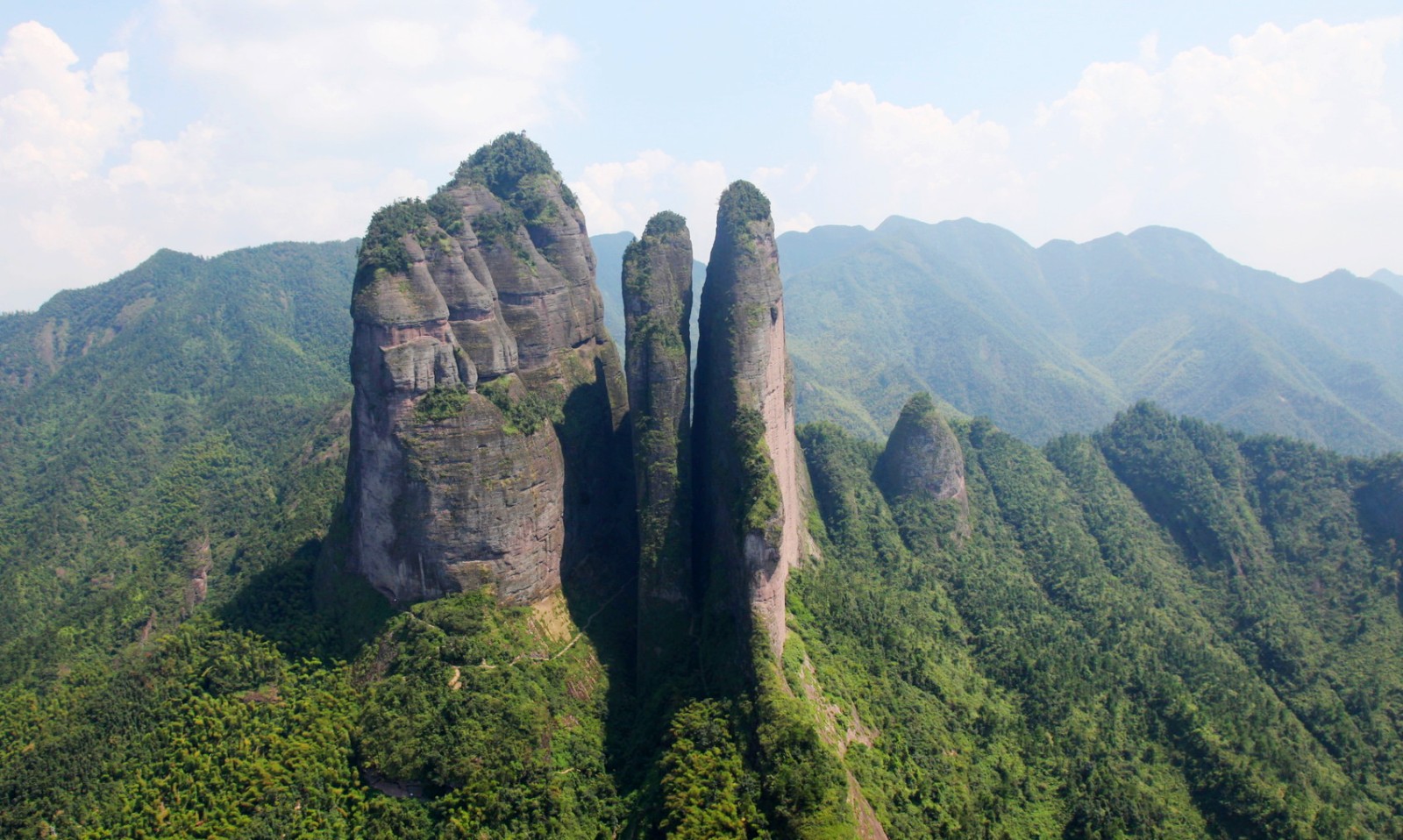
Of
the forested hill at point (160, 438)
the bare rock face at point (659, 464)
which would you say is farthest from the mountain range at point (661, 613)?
the forested hill at point (160, 438)

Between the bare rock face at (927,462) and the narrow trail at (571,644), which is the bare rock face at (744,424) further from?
the bare rock face at (927,462)

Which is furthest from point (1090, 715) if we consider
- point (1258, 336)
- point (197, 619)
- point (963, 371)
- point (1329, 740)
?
point (1258, 336)

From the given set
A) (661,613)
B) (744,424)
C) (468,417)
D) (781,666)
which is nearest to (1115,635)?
(781,666)

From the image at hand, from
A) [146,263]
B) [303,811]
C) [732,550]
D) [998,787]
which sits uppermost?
[146,263]

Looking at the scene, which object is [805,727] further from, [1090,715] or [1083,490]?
[1083,490]

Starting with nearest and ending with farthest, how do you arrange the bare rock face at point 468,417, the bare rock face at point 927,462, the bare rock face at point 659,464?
the bare rock face at point 468,417
the bare rock face at point 659,464
the bare rock face at point 927,462

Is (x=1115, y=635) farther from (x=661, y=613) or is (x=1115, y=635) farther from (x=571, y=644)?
(x=571, y=644)

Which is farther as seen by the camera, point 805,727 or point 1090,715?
point 1090,715
